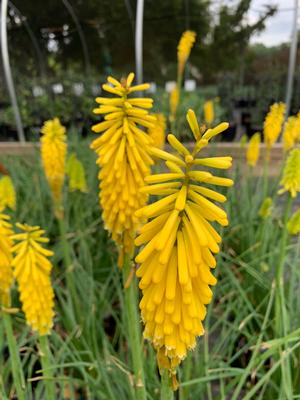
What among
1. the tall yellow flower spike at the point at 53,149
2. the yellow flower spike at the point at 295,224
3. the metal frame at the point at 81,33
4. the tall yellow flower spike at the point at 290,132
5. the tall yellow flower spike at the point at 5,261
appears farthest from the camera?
the metal frame at the point at 81,33

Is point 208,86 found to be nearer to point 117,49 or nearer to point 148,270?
point 117,49

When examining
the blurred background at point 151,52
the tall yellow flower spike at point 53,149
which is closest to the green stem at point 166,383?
the tall yellow flower spike at point 53,149

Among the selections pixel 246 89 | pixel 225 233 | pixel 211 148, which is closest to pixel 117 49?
pixel 246 89

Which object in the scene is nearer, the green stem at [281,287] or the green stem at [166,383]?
the green stem at [166,383]

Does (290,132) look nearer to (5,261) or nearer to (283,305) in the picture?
(283,305)

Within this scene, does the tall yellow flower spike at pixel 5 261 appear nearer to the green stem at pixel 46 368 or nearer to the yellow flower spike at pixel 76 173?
the green stem at pixel 46 368

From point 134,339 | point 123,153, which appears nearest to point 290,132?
point 123,153

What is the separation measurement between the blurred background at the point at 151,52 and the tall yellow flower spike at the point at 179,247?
6872mm

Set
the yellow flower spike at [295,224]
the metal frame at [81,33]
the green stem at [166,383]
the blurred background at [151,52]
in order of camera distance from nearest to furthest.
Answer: the green stem at [166,383] < the yellow flower spike at [295,224] < the blurred background at [151,52] < the metal frame at [81,33]

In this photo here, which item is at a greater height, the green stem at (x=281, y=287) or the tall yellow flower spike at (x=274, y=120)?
the tall yellow flower spike at (x=274, y=120)

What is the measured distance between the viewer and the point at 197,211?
655 millimetres

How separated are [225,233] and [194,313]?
1.78m

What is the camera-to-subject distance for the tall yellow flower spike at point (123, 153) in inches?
38.4

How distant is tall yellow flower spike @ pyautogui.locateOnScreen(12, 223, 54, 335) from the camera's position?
1.10 m
